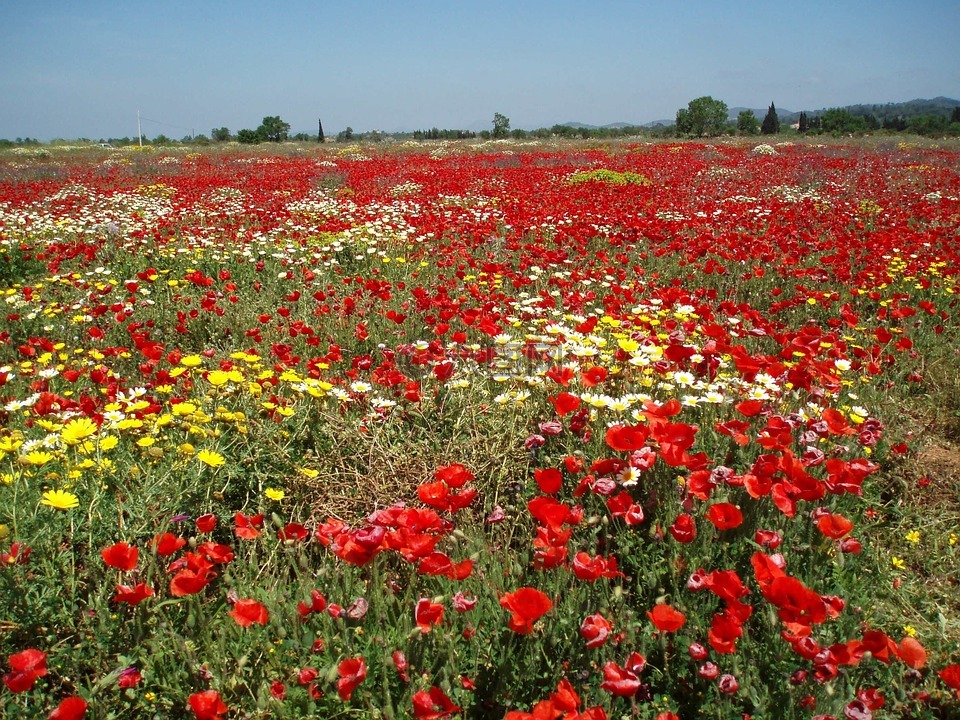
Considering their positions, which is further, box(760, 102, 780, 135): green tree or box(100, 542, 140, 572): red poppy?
box(760, 102, 780, 135): green tree

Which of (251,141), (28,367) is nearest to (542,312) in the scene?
(28,367)

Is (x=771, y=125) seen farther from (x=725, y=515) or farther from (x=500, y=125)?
(x=725, y=515)

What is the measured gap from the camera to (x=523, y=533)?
2615 mm

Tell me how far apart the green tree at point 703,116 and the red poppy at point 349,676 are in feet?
208

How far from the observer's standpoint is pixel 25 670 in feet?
4.80

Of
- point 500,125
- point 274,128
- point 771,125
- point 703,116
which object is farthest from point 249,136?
point 771,125

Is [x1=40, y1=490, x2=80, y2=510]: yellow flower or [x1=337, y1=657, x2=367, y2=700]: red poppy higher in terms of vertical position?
[x1=40, y1=490, x2=80, y2=510]: yellow flower

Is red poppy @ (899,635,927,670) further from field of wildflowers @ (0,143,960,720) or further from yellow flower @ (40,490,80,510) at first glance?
yellow flower @ (40,490,80,510)

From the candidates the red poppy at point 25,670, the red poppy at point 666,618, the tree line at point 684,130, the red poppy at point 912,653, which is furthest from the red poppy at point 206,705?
the tree line at point 684,130

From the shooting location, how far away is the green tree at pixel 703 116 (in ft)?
191

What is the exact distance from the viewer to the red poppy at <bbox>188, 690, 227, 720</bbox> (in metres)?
1.46

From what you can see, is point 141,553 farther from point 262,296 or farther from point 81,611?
point 262,296

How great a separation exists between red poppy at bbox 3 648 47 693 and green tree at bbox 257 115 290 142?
64457 mm

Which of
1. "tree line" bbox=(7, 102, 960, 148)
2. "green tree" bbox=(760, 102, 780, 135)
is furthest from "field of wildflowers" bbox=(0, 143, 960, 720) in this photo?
"green tree" bbox=(760, 102, 780, 135)
